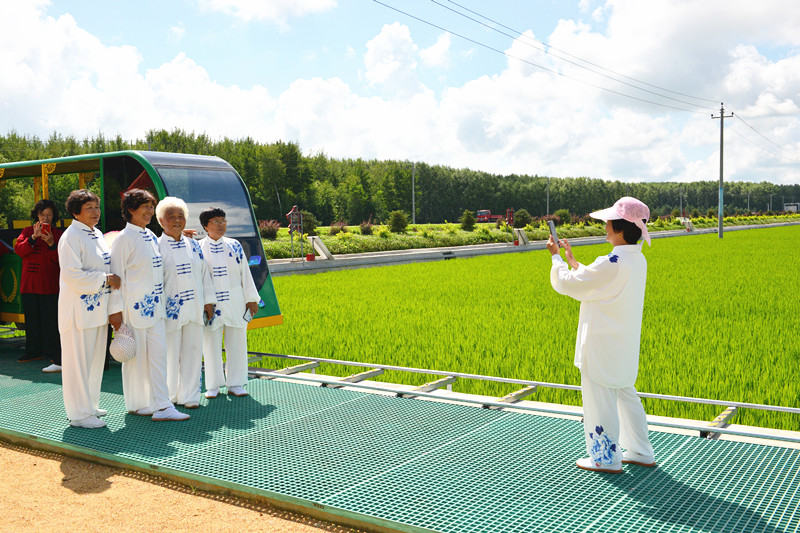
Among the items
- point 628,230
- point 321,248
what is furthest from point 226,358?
point 321,248

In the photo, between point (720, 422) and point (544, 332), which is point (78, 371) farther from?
point (544, 332)

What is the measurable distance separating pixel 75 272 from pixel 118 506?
2151 millimetres

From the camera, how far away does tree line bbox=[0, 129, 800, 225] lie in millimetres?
55188

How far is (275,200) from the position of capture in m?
55.7

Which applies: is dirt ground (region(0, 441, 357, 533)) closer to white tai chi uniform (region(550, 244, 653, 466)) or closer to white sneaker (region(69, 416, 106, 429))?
white sneaker (region(69, 416, 106, 429))

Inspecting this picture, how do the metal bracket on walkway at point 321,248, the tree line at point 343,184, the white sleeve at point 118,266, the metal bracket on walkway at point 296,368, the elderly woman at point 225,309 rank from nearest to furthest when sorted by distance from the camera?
the white sleeve at point 118,266
the elderly woman at point 225,309
the metal bracket on walkway at point 296,368
the metal bracket on walkway at point 321,248
the tree line at point 343,184

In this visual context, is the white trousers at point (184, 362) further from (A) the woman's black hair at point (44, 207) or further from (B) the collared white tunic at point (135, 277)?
(A) the woman's black hair at point (44, 207)

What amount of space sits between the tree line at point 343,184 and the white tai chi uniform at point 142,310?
32.8 metres

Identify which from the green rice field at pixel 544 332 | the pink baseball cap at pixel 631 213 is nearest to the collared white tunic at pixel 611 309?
the pink baseball cap at pixel 631 213

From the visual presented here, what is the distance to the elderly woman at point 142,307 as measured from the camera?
5695 mm

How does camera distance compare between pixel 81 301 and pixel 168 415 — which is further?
pixel 168 415

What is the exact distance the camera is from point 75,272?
5449 mm

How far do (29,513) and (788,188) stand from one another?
15344 cm

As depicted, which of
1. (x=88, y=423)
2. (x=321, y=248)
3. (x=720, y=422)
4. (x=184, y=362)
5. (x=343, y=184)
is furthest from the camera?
(x=343, y=184)
